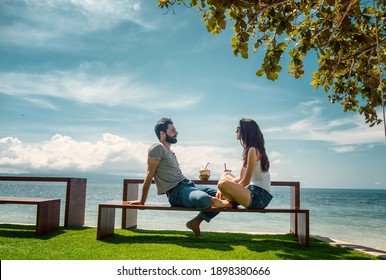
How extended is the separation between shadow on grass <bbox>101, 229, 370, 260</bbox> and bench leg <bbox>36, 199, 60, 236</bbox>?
105 cm

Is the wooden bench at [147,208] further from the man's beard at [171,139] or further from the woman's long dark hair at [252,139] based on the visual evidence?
the man's beard at [171,139]

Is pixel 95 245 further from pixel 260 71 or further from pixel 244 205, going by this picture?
pixel 260 71

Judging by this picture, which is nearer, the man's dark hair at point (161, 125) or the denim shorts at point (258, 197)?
the denim shorts at point (258, 197)

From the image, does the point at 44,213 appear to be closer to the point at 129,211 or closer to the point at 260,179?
the point at 129,211

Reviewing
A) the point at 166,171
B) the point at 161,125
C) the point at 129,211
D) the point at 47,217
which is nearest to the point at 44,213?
the point at 47,217

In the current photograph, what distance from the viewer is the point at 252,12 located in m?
4.10

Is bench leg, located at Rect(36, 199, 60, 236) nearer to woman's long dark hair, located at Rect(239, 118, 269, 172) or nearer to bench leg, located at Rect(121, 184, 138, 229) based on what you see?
bench leg, located at Rect(121, 184, 138, 229)

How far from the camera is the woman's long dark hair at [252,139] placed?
13.0ft

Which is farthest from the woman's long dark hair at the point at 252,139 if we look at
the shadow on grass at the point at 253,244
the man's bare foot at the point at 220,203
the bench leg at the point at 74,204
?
the bench leg at the point at 74,204

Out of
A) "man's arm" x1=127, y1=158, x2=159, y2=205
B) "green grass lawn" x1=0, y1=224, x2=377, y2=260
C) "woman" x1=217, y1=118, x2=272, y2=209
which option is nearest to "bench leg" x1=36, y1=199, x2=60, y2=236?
"green grass lawn" x1=0, y1=224, x2=377, y2=260

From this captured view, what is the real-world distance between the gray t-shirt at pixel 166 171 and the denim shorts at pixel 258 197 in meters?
0.99

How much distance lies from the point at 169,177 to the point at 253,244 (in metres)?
1.46
